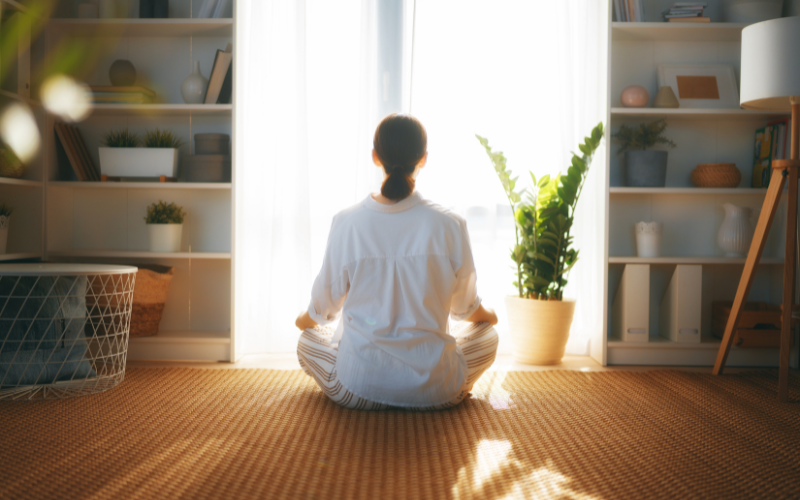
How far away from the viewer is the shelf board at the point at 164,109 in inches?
108

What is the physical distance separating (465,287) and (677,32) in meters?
1.87

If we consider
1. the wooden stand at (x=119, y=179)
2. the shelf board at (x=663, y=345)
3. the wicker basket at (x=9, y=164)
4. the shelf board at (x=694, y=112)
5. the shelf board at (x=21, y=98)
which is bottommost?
the shelf board at (x=663, y=345)

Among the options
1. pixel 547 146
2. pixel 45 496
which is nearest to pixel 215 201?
pixel 547 146

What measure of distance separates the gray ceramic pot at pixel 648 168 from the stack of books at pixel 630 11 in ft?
2.06

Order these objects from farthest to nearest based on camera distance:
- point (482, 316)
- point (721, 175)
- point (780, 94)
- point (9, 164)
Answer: point (721, 175) → point (9, 164) → point (780, 94) → point (482, 316)

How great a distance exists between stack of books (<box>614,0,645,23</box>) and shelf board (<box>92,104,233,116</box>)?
1887 millimetres

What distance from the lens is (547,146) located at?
9.79 feet

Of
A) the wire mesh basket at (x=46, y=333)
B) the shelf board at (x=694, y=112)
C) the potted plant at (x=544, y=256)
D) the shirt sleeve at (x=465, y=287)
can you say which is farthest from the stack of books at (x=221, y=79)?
the shelf board at (x=694, y=112)

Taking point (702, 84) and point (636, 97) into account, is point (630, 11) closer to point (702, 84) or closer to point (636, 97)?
point (636, 97)

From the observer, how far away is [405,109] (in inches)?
114

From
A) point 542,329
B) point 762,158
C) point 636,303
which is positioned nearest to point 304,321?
point 542,329

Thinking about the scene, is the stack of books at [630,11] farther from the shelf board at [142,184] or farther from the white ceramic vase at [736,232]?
the shelf board at [142,184]

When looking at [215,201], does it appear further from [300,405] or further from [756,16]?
[756,16]

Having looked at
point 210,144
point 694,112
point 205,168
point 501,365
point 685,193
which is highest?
point 694,112
